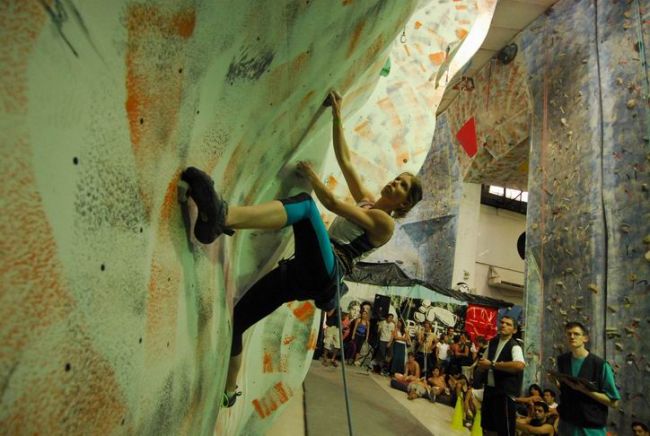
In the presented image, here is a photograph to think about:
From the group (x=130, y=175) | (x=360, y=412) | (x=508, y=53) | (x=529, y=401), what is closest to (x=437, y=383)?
(x=360, y=412)

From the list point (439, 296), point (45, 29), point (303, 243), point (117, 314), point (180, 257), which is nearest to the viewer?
point (45, 29)

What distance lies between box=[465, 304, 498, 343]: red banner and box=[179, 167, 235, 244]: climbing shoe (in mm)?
6834

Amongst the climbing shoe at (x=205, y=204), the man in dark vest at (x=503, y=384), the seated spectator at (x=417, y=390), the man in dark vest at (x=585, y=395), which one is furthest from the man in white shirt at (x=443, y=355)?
the climbing shoe at (x=205, y=204)

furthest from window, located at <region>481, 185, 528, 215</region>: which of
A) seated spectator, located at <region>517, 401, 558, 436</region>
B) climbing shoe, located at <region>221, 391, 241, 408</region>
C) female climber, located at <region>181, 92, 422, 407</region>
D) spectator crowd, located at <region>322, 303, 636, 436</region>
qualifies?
climbing shoe, located at <region>221, 391, 241, 408</region>

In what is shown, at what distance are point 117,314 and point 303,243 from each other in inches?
27.7

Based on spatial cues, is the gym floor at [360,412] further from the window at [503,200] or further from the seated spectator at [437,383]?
the window at [503,200]

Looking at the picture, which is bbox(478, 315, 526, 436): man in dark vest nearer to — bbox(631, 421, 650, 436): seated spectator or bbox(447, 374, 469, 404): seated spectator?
bbox(631, 421, 650, 436): seated spectator

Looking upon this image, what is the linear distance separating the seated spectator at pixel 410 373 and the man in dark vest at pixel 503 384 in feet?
11.3

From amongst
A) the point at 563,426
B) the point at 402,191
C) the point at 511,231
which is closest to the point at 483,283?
the point at 511,231

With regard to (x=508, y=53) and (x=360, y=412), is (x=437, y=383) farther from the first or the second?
(x=508, y=53)

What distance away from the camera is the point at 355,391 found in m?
5.02

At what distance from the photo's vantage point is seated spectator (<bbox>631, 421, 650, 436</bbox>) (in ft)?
9.30

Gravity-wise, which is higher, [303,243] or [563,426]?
[303,243]

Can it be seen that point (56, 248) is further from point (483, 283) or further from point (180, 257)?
point (483, 283)
